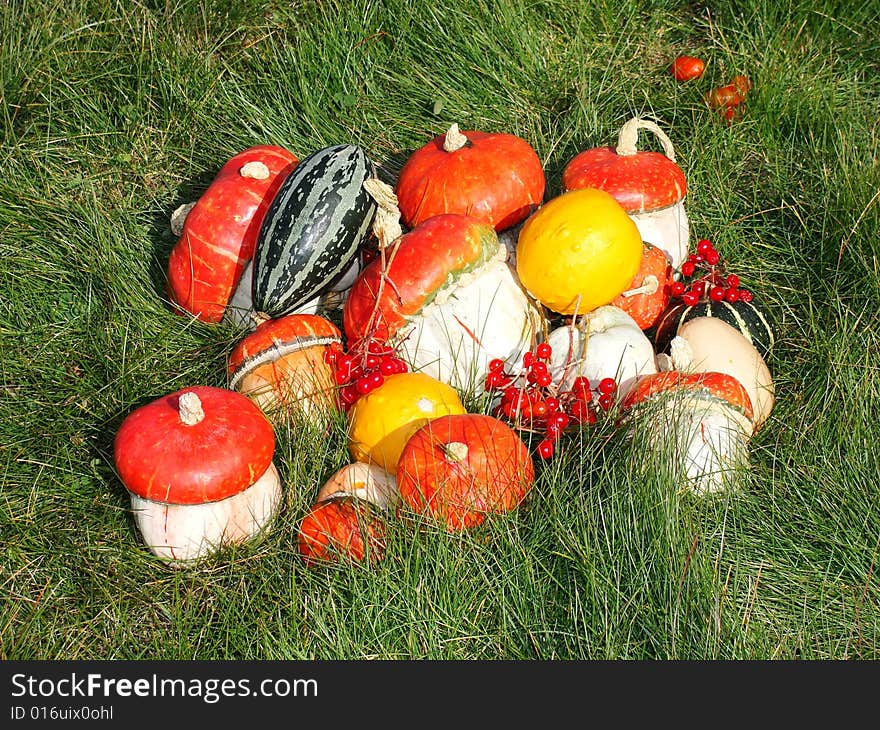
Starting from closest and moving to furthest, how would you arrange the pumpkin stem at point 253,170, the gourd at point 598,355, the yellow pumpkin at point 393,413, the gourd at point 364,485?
1. the gourd at point 364,485
2. the yellow pumpkin at point 393,413
3. the gourd at point 598,355
4. the pumpkin stem at point 253,170

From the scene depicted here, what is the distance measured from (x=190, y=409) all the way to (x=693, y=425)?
1.68 metres

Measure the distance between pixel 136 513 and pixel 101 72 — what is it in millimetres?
2677

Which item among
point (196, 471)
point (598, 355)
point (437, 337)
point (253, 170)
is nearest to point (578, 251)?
point (598, 355)

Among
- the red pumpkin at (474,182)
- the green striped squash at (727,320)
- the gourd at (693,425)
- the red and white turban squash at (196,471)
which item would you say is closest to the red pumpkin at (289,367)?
the red and white turban squash at (196,471)

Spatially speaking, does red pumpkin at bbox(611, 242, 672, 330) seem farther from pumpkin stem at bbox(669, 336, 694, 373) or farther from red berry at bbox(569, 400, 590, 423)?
red berry at bbox(569, 400, 590, 423)

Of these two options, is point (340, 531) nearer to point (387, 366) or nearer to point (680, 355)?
point (387, 366)

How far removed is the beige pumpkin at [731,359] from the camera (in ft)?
12.5

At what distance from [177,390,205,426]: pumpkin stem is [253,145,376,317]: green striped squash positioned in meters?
0.75

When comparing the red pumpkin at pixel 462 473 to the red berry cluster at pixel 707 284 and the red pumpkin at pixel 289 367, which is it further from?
the red berry cluster at pixel 707 284

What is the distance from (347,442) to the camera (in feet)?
11.7

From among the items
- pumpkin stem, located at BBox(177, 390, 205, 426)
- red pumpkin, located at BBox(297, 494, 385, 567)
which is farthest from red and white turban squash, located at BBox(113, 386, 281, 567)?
red pumpkin, located at BBox(297, 494, 385, 567)

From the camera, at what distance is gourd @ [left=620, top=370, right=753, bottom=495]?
3.25 m

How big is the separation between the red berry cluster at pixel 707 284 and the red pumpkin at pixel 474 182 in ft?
2.29

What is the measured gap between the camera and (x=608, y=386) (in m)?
3.60
